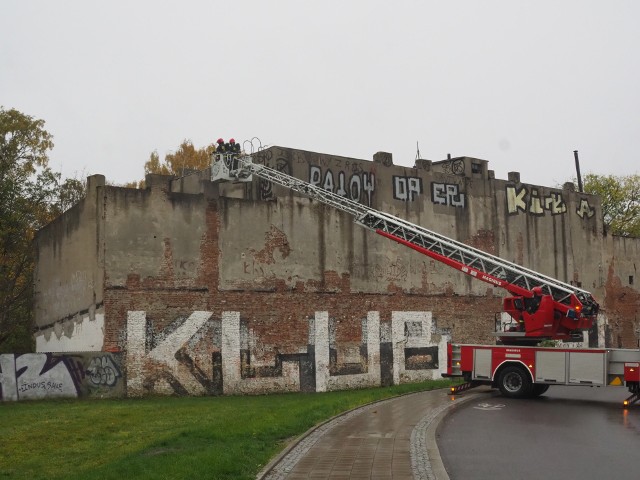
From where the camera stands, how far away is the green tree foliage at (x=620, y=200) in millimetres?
66562

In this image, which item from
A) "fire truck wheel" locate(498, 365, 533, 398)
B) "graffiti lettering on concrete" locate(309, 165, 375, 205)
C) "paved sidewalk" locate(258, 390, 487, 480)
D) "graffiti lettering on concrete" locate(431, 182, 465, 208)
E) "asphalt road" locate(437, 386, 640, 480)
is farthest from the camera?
"graffiti lettering on concrete" locate(431, 182, 465, 208)

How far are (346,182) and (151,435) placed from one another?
17.4m

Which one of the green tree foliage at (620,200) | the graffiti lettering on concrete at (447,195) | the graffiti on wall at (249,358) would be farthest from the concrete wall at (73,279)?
the green tree foliage at (620,200)

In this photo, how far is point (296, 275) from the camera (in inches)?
1203

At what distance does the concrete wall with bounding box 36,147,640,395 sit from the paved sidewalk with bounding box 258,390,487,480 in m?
9.25

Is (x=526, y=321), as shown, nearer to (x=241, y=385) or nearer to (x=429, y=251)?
(x=429, y=251)

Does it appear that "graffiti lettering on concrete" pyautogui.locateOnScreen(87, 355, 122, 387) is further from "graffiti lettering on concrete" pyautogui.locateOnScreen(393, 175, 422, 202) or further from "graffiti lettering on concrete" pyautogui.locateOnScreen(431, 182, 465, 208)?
"graffiti lettering on concrete" pyautogui.locateOnScreen(431, 182, 465, 208)

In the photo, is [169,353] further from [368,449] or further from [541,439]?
[541,439]

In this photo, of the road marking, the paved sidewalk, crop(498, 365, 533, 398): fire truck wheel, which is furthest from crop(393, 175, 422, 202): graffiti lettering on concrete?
the paved sidewalk

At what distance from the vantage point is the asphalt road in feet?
40.8

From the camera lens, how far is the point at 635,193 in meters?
67.2

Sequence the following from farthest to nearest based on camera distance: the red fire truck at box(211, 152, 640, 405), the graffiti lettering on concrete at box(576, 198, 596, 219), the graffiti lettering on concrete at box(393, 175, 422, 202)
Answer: the graffiti lettering on concrete at box(576, 198, 596, 219)
the graffiti lettering on concrete at box(393, 175, 422, 202)
the red fire truck at box(211, 152, 640, 405)

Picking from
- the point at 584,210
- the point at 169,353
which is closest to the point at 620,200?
the point at 584,210

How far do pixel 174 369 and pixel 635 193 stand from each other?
52.0 m
